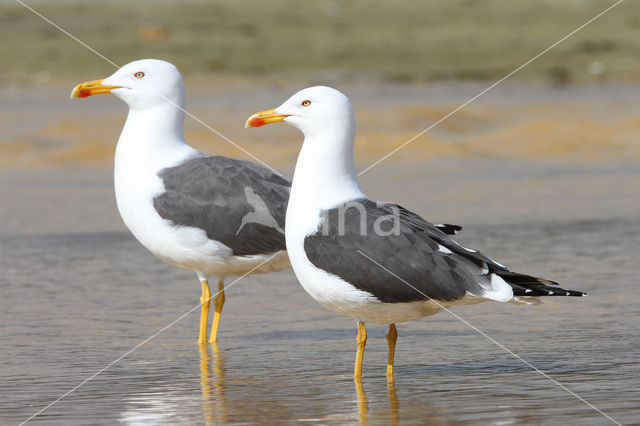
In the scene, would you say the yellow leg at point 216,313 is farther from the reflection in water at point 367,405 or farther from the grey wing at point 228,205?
the reflection in water at point 367,405

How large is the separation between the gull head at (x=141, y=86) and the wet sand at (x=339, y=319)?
5.42ft

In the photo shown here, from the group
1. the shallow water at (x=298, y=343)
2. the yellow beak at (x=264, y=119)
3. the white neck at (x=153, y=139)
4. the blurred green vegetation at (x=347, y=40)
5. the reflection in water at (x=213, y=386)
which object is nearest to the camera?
the reflection in water at (x=213, y=386)

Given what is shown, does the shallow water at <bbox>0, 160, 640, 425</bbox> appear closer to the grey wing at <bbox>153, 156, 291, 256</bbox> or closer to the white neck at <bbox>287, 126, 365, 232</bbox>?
the grey wing at <bbox>153, 156, 291, 256</bbox>

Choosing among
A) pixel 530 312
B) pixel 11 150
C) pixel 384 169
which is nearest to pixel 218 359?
pixel 530 312

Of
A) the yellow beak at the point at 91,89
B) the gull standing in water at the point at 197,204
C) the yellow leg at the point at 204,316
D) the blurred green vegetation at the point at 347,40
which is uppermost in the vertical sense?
the blurred green vegetation at the point at 347,40

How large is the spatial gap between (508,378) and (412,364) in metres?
0.72

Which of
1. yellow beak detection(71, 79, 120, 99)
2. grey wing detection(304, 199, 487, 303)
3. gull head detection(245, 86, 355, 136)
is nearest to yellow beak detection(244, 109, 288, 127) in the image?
gull head detection(245, 86, 355, 136)

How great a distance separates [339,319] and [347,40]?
30.3 meters

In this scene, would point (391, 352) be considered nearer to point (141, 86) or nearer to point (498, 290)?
point (498, 290)

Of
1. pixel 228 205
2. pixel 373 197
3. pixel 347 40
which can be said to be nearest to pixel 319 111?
pixel 228 205

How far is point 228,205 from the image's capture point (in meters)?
7.74

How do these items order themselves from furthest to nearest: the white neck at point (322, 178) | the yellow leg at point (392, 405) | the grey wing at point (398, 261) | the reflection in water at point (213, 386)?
the white neck at point (322, 178) → the grey wing at point (398, 261) → the reflection in water at point (213, 386) → the yellow leg at point (392, 405)

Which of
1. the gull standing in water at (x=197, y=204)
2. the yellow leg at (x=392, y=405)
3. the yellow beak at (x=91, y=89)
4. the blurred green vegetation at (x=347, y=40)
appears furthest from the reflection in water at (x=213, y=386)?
the blurred green vegetation at (x=347, y=40)

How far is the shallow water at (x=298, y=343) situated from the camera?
233 inches
